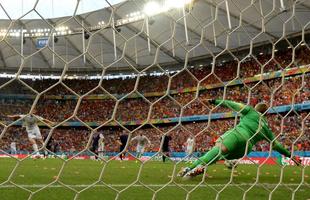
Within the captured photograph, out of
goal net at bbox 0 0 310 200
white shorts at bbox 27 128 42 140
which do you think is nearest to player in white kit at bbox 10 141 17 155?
goal net at bbox 0 0 310 200

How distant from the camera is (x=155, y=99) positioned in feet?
82.6

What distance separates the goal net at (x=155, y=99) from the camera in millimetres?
2260

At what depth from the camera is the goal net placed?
2260mm

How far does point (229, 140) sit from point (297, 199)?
130 centimetres

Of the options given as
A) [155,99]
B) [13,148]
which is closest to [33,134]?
[155,99]

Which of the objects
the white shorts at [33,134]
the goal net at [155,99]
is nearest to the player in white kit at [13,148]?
the goal net at [155,99]

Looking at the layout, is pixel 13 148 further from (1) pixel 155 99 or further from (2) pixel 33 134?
(2) pixel 33 134

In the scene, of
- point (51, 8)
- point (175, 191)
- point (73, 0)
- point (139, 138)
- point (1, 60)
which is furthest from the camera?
point (1, 60)

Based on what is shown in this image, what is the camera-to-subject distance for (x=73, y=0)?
6.91ft

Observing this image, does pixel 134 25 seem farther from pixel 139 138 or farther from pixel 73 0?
pixel 73 0

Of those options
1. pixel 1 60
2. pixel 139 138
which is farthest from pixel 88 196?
pixel 1 60

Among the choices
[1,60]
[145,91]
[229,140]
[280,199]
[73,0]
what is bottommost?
[280,199]

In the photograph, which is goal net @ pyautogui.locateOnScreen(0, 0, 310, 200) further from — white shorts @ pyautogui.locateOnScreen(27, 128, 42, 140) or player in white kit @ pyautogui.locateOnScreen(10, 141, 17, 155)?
player in white kit @ pyautogui.locateOnScreen(10, 141, 17, 155)

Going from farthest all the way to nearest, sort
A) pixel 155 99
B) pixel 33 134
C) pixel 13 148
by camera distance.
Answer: pixel 155 99 < pixel 13 148 < pixel 33 134
